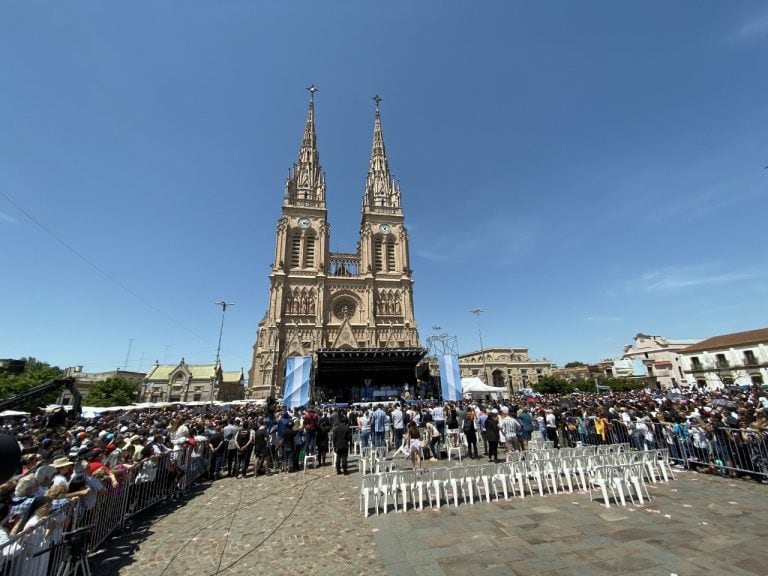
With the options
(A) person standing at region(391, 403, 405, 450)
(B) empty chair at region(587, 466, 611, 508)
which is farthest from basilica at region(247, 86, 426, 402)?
(B) empty chair at region(587, 466, 611, 508)

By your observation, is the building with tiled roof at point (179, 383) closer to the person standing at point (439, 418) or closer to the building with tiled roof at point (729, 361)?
the person standing at point (439, 418)

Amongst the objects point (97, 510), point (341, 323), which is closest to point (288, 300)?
point (341, 323)

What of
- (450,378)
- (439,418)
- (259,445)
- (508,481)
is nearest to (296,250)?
(450,378)

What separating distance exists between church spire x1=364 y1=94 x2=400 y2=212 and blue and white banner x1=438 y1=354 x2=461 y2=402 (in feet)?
92.5

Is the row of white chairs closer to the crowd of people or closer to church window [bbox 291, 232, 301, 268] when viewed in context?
the crowd of people

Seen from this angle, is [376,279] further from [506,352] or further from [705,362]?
[705,362]

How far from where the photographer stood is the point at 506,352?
202 ft

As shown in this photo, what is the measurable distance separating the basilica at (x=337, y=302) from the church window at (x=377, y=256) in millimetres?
146

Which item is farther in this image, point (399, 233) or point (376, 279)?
Answer: point (399, 233)

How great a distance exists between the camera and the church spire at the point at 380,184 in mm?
49781

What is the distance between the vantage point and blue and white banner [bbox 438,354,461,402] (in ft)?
86.4

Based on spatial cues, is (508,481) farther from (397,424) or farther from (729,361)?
(729,361)

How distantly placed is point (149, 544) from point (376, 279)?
3923 cm

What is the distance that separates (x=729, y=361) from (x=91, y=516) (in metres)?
55.9
